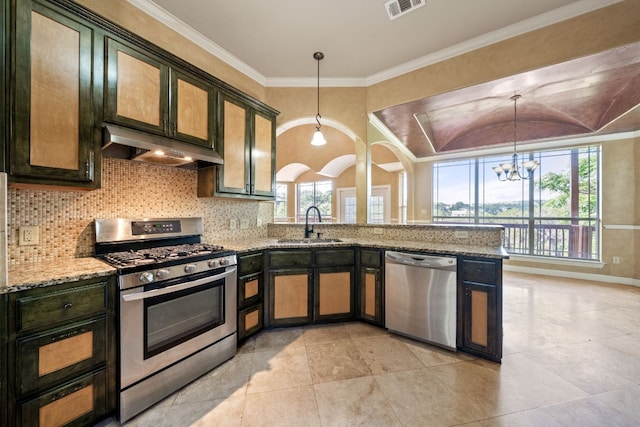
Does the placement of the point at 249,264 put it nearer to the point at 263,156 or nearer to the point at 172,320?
the point at 172,320

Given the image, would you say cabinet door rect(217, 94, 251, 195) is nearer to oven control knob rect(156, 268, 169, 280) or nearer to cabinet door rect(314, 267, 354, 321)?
oven control knob rect(156, 268, 169, 280)

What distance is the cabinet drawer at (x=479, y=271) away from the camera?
2.08 metres

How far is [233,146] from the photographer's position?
2592 millimetres

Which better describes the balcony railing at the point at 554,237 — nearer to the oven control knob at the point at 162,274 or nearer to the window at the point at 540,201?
the window at the point at 540,201

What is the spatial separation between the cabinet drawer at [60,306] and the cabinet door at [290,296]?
1.40 m

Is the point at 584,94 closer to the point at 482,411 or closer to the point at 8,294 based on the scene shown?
the point at 482,411

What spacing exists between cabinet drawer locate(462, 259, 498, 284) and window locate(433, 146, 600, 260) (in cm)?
471

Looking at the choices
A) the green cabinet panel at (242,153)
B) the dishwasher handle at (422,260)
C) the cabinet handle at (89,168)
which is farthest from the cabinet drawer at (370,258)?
the cabinet handle at (89,168)

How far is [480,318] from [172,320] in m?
2.45

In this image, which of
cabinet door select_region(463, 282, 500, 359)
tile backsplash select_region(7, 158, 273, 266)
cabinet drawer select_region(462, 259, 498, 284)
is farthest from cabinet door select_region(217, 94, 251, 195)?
cabinet door select_region(463, 282, 500, 359)

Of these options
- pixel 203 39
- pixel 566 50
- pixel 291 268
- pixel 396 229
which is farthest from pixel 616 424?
pixel 203 39

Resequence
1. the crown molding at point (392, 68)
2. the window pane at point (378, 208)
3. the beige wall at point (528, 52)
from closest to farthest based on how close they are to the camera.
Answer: the beige wall at point (528, 52) < the crown molding at point (392, 68) < the window pane at point (378, 208)

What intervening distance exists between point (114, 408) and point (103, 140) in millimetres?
1672

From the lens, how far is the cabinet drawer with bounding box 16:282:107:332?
1210mm
